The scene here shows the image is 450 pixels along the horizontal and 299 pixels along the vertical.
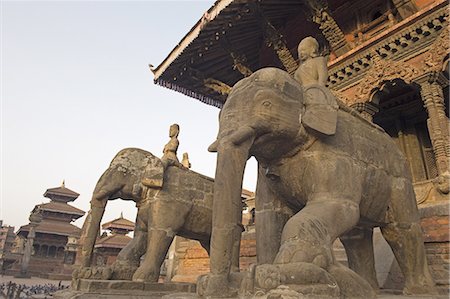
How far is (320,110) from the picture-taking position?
9.53 feet

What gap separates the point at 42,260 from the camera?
33.1 metres

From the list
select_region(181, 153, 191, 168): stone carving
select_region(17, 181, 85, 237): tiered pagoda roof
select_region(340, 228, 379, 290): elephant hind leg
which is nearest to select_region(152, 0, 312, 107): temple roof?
select_region(181, 153, 191, 168): stone carving

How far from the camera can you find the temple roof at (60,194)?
38.8m

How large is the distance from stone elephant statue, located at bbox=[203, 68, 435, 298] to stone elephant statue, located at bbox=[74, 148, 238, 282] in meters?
2.19

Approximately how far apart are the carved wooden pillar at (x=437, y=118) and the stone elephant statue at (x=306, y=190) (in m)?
2.99

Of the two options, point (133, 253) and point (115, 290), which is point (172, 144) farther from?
point (115, 290)

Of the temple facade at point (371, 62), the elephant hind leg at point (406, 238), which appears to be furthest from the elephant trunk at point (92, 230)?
the temple facade at point (371, 62)

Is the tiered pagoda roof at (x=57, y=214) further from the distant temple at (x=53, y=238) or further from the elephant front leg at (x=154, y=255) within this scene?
the elephant front leg at (x=154, y=255)

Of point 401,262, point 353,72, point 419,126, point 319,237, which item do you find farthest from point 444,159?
point 319,237

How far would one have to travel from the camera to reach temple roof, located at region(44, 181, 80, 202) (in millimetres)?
38781

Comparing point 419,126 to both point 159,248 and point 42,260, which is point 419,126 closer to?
point 159,248

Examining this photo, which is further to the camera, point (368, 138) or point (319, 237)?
point (368, 138)

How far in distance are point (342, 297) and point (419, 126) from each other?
28.8 ft

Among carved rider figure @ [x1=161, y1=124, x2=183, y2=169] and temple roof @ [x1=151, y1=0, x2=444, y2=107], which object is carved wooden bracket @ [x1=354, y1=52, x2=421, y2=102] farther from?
carved rider figure @ [x1=161, y1=124, x2=183, y2=169]
